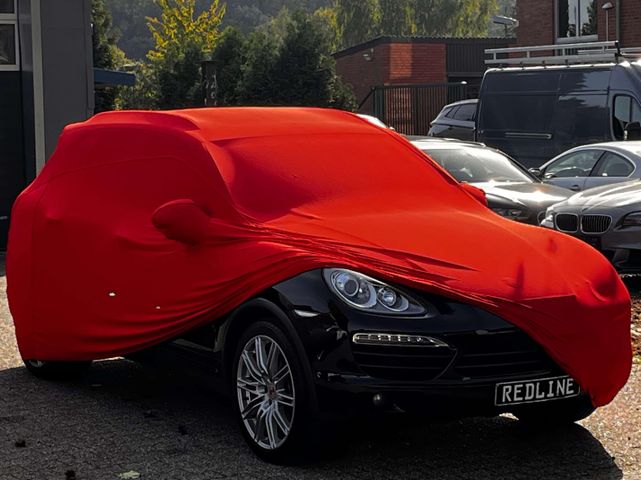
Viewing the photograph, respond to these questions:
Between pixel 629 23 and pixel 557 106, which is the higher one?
pixel 629 23

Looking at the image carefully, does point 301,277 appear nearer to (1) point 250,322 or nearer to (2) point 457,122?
(1) point 250,322

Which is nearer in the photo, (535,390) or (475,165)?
(535,390)

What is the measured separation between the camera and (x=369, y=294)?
598 centimetres

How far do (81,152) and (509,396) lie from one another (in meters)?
3.36

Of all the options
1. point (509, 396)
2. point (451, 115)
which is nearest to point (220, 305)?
point (509, 396)

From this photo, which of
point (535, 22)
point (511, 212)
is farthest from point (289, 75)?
point (511, 212)

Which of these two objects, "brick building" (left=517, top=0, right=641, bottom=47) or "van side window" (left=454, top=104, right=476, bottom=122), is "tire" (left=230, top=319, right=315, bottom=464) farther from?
"brick building" (left=517, top=0, right=641, bottom=47)

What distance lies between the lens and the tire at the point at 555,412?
6.18 metres

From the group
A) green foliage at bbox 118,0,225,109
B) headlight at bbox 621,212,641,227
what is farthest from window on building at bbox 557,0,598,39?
headlight at bbox 621,212,641,227

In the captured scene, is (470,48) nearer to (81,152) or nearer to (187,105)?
(187,105)

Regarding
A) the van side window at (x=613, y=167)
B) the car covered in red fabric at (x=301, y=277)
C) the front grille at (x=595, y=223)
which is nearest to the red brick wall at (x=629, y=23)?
the van side window at (x=613, y=167)

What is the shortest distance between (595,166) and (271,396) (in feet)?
35.8

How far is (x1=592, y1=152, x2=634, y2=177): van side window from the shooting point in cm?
1606

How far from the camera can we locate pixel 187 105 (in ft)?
139
